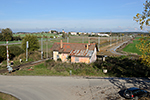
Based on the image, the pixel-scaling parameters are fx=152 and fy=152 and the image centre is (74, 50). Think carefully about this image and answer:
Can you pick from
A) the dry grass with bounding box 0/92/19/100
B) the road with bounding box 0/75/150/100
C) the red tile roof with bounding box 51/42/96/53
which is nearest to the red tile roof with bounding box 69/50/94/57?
the red tile roof with bounding box 51/42/96/53

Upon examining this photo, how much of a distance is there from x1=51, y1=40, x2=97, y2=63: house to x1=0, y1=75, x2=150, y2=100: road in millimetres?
9161

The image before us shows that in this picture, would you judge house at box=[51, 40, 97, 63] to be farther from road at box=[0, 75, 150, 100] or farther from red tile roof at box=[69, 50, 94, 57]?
road at box=[0, 75, 150, 100]

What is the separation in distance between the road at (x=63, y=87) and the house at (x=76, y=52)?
9.16 metres

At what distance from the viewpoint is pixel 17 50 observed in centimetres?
4469

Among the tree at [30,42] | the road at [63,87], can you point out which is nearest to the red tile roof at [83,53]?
the road at [63,87]

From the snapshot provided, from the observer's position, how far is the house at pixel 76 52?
31016 millimetres

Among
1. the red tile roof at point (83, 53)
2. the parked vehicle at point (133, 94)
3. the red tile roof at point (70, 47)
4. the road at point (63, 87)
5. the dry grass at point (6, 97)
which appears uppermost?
the red tile roof at point (70, 47)

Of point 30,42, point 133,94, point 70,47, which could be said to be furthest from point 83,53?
point 30,42

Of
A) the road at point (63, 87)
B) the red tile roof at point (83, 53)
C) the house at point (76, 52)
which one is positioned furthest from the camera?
the house at point (76, 52)

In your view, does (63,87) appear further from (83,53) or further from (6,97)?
(83,53)

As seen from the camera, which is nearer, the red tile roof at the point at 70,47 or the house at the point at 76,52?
the house at the point at 76,52

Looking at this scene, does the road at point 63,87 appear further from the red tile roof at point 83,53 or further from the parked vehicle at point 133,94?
the red tile roof at point 83,53

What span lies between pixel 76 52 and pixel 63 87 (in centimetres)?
1471

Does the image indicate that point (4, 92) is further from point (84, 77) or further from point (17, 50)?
point (17, 50)
